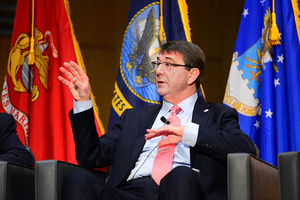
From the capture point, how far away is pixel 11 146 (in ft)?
6.19

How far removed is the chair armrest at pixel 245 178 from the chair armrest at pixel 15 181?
89cm

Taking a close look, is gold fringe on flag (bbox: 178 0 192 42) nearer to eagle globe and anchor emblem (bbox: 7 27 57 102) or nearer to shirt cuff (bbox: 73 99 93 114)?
eagle globe and anchor emblem (bbox: 7 27 57 102)

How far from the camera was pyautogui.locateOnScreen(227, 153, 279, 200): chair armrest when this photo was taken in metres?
1.27

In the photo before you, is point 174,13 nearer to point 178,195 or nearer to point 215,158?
point 215,158

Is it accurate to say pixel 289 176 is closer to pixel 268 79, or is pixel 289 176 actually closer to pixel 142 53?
pixel 268 79

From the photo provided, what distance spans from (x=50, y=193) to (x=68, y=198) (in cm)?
14

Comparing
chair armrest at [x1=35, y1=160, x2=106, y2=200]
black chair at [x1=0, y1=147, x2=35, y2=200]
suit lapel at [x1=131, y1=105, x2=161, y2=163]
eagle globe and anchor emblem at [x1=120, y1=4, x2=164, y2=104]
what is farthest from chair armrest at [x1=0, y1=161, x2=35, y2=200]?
eagle globe and anchor emblem at [x1=120, y1=4, x2=164, y2=104]

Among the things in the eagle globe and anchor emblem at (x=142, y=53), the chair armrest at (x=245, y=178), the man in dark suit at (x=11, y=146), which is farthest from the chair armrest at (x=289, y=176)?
the eagle globe and anchor emblem at (x=142, y=53)

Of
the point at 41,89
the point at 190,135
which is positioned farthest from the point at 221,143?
the point at 41,89

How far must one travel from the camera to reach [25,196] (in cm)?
154

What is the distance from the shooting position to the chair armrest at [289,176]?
3.93ft

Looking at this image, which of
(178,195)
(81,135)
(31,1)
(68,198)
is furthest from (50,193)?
(31,1)

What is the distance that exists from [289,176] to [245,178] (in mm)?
152

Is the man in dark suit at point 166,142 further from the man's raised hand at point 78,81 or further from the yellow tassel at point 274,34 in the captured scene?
the yellow tassel at point 274,34
